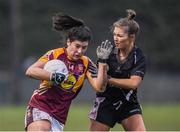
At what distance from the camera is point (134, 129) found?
911 centimetres

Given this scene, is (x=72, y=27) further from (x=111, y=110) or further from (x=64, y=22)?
(x=111, y=110)

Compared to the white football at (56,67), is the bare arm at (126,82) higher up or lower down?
lower down

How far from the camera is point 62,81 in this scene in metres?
8.35

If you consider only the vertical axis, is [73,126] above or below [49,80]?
below

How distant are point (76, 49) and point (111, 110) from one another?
1.02 metres

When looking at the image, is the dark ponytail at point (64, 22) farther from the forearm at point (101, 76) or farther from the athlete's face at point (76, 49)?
→ the forearm at point (101, 76)

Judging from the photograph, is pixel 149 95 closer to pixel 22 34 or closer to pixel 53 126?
pixel 22 34

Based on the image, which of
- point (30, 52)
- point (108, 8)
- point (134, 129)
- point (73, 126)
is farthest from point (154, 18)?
point (134, 129)

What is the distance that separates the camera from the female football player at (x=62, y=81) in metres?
8.41

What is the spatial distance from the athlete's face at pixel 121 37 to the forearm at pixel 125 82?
1.26 feet

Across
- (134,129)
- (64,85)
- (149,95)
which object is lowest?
(149,95)

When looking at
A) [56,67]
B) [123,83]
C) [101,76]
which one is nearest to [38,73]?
[56,67]

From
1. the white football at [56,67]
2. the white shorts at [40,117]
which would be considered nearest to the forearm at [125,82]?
the white football at [56,67]

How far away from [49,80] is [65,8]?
28.1m
